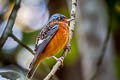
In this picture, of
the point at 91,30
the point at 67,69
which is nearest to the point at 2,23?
the point at 67,69

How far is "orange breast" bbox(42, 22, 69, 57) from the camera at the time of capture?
44cm

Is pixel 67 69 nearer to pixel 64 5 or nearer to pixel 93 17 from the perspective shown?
pixel 64 5

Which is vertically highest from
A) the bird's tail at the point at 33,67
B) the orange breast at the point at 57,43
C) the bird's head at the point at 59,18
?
the bird's head at the point at 59,18

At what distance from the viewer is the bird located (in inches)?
17.1

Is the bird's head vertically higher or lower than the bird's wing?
higher

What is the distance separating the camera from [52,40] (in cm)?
47

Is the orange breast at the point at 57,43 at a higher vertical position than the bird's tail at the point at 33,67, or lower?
higher

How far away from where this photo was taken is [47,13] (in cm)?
58

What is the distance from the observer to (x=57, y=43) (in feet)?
1.46

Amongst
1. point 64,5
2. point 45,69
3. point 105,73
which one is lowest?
point 105,73

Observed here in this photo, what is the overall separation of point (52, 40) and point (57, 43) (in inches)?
1.1

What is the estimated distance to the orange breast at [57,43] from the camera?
17.4 inches

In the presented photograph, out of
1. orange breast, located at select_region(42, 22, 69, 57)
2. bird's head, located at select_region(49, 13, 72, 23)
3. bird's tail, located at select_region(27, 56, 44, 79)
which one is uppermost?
bird's head, located at select_region(49, 13, 72, 23)

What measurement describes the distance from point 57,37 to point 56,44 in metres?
0.03
